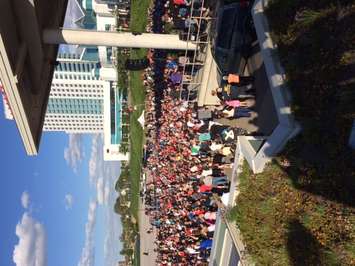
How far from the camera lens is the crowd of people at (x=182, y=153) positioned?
21.0 m

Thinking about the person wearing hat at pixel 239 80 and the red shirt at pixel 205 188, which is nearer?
the person wearing hat at pixel 239 80

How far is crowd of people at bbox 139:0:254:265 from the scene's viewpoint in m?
21.0

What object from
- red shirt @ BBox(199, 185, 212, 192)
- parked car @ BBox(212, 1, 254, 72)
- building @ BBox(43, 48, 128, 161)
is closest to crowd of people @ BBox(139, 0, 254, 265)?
red shirt @ BBox(199, 185, 212, 192)

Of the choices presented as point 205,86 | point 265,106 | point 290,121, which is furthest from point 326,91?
point 205,86

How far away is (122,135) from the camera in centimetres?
5766

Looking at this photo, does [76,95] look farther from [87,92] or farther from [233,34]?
[233,34]

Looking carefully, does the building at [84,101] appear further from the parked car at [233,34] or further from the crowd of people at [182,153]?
the parked car at [233,34]

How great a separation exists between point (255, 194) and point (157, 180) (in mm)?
20599

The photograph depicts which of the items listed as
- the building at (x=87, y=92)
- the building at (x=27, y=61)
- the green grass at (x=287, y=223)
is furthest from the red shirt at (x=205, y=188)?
the building at (x=87, y=92)

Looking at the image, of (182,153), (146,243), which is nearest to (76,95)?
(146,243)

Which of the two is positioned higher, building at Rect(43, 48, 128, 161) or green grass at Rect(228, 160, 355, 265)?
green grass at Rect(228, 160, 355, 265)

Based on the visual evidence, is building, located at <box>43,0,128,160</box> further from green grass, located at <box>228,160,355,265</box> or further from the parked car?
green grass, located at <box>228,160,355,265</box>

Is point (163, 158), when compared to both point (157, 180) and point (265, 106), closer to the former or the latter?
point (157, 180)

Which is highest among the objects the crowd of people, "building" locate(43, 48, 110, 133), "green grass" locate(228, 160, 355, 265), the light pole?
the light pole
